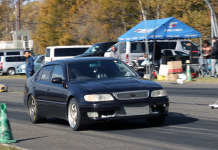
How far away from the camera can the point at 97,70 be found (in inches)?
390

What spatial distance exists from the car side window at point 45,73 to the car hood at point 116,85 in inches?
57.9

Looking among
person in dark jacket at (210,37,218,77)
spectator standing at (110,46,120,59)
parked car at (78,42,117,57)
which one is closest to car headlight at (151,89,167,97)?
person in dark jacket at (210,37,218,77)

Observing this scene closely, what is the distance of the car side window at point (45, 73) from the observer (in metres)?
10.7

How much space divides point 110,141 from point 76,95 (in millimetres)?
1404

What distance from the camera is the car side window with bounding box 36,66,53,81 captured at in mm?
10669

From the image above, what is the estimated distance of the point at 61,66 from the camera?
10195 millimetres

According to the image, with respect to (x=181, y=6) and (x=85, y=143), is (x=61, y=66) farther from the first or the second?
(x=181, y=6)

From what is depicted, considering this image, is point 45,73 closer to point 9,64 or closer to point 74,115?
point 74,115

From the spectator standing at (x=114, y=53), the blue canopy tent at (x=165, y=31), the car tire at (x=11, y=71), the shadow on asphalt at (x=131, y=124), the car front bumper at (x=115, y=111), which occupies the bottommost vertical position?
the car tire at (x=11, y=71)

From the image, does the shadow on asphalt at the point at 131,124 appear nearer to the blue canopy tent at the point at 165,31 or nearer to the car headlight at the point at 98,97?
the car headlight at the point at 98,97

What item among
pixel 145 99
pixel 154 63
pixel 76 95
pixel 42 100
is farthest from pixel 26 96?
pixel 154 63

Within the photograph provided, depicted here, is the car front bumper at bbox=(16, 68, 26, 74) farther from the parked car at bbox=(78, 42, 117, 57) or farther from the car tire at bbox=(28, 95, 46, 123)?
the car tire at bbox=(28, 95, 46, 123)

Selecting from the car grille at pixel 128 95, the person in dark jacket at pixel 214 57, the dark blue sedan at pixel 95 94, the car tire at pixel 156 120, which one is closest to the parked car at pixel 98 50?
the person in dark jacket at pixel 214 57

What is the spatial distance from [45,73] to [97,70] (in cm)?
150
